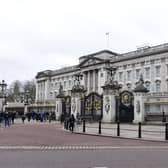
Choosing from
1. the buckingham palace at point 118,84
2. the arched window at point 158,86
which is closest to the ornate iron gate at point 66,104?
the buckingham palace at point 118,84

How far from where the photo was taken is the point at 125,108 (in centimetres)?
3622

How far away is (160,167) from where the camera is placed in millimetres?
9555

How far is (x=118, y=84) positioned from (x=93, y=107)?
31885 millimetres

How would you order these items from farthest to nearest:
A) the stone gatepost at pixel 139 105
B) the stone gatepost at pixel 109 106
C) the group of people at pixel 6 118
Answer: the stone gatepost at pixel 109 106 → the stone gatepost at pixel 139 105 → the group of people at pixel 6 118

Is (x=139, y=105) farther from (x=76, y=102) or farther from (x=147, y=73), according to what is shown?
(x=147, y=73)

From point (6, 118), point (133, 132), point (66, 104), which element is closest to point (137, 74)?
point (66, 104)

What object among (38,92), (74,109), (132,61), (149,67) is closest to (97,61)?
(132,61)

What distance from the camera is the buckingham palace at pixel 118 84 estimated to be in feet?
118

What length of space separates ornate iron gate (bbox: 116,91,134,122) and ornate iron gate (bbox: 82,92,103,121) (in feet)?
8.51

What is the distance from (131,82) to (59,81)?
37283 millimetres

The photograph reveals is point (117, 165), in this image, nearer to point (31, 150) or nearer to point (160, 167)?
point (160, 167)

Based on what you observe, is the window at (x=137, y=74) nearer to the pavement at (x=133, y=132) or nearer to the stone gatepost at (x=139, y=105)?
the stone gatepost at (x=139, y=105)

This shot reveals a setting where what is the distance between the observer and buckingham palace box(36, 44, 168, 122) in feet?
118

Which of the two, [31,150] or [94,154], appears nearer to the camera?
[94,154]
